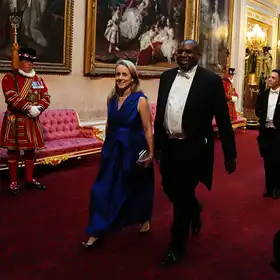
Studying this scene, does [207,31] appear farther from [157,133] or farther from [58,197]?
[157,133]

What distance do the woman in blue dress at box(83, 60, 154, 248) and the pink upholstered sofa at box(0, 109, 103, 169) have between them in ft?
9.08

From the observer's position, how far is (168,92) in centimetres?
327

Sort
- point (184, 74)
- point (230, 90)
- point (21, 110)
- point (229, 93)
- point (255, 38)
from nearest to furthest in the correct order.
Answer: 1. point (184, 74)
2. point (21, 110)
3. point (229, 93)
4. point (230, 90)
5. point (255, 38)

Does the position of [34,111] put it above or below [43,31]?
below

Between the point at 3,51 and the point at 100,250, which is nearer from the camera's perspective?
the point at 100,250

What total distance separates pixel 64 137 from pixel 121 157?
12.5 feet

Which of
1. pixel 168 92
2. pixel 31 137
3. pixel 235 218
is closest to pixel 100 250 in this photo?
pixel 168 92

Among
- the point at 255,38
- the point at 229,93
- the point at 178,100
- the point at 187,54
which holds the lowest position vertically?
the point at 178,100

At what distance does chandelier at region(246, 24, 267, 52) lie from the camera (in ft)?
45.1

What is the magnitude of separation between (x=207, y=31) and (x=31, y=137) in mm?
7558

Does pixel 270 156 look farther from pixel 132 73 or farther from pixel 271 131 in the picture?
pixel 132 73

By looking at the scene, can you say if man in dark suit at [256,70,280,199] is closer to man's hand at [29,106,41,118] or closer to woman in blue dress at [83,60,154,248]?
woman in blue dress at [83,60,154,248]

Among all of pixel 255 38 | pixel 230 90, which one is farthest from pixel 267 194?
pixel 255 38

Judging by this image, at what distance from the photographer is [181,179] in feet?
10.5
